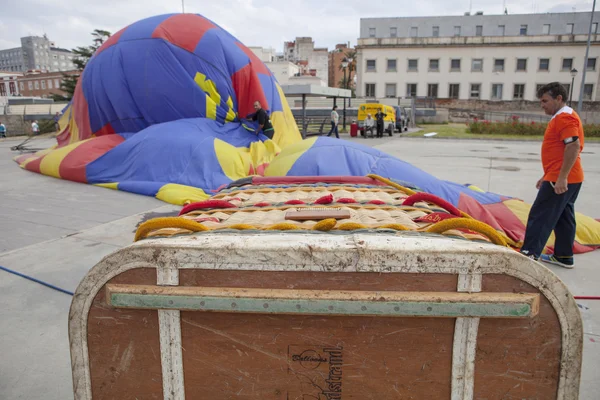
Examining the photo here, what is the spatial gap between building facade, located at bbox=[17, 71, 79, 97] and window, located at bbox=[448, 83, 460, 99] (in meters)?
55.2

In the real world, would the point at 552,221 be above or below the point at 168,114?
below

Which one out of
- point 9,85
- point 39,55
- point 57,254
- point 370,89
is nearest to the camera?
point 57,254

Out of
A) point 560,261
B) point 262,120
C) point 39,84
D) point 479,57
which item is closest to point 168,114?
point 262,120

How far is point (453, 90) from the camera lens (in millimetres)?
50656

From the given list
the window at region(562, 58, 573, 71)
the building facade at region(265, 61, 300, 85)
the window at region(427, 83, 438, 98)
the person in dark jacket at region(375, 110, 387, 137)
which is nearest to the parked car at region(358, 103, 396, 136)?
the person in dark jacket at region(375, 110, 387, 137)

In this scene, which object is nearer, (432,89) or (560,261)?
(560,261)

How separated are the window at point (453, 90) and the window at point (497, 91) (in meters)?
3.94

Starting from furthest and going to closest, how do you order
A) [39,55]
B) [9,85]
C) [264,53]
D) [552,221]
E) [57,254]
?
[39,55]
[9,85]
[264,53]
[57,254]
[552,221]

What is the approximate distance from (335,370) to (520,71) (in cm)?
5554

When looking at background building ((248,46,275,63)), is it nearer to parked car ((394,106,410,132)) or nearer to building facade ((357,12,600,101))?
building facade ((357,12,600,101))

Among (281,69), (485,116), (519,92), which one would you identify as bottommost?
(485,116)

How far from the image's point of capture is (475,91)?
50.1m

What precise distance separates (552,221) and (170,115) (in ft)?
21.6

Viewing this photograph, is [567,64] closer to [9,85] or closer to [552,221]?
[552,221]
